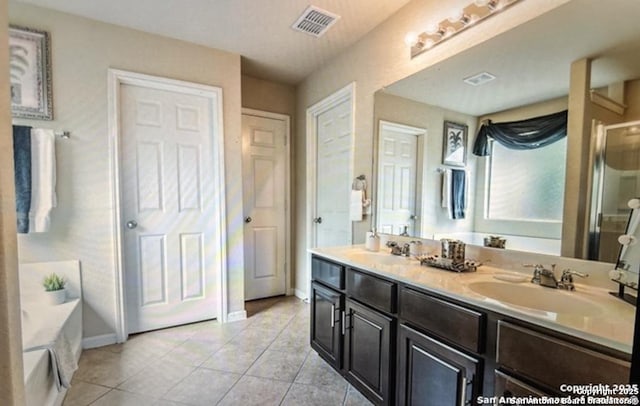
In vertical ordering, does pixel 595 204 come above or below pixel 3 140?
below

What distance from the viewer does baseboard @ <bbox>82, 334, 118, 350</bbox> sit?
2.18m

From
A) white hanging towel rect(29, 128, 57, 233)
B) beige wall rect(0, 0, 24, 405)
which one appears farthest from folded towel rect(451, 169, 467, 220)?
white hanging towel rect(29, 128, 57, 233)

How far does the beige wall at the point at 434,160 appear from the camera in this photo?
163 cm

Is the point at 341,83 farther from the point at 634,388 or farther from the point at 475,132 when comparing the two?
the point at 634,388

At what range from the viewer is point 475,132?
62.7 inches

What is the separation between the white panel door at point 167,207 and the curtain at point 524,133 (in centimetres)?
219

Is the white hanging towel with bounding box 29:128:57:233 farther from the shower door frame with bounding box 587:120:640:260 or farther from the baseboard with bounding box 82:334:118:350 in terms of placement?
the shower door frame with bounding box 587:120:640:260

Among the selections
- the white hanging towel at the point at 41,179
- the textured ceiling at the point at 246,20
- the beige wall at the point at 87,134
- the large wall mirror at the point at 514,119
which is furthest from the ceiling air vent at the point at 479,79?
the white hanging towel at the point at 41,179

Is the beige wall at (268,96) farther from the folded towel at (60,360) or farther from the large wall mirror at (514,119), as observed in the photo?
the folded towel at (60,360)

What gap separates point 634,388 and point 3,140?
1273 millimetres

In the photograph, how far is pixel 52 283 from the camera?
2020 mm

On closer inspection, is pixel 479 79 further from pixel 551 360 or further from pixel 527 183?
pixel 551 360

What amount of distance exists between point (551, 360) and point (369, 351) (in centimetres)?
88

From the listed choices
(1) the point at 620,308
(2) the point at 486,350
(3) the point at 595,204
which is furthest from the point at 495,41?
(2) the point at 486,350
